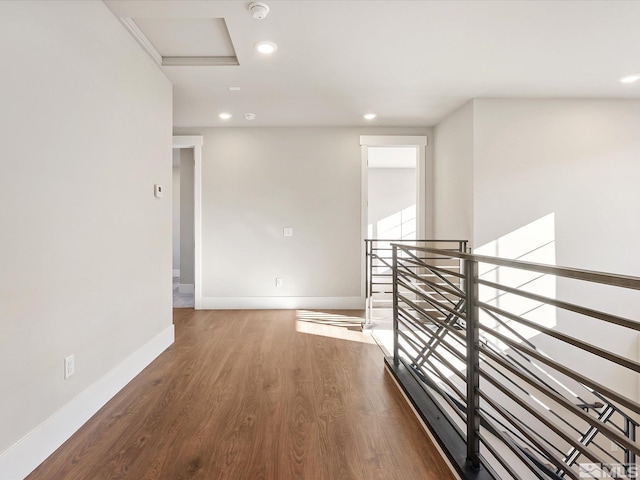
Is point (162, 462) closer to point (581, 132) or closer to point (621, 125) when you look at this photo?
point (581, 132)

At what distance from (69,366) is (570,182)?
4.70m

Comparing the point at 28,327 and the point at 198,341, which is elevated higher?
the point at 28,327

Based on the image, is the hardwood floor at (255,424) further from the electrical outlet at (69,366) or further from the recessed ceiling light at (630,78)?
the recessed ceiling light at (630,78)

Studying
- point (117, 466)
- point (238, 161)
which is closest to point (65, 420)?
point (117, 466)

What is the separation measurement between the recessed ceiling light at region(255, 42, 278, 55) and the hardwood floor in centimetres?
251

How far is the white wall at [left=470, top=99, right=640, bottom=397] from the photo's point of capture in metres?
3.71

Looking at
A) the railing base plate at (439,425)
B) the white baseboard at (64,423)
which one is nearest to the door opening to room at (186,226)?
the white baseboard at (64,423)

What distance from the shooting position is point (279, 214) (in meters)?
4.79

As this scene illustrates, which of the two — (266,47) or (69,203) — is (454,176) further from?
(69,203)

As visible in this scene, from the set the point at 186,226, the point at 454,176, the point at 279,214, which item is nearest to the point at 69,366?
the point at 279,214

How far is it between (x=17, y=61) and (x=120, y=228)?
1127mm

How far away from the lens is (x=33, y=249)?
1.59 metres

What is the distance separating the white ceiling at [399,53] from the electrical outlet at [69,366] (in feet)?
7.01

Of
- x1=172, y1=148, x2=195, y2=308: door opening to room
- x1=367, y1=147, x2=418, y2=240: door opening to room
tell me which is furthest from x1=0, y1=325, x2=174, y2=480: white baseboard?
x1=367, y1=147, x2=418, y2=240: door opening to room
